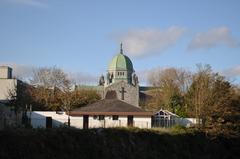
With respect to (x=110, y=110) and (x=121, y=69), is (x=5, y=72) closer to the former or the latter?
(x=110, y=110)

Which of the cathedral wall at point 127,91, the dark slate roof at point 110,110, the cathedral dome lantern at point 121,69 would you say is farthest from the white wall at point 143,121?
the cathedral dome lantern at point 121,69

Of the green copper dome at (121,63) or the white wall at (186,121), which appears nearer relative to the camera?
the white wall at (186,121)

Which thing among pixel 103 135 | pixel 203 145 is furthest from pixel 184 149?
pixel 103 135

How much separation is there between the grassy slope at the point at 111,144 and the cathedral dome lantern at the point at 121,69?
85.4 m

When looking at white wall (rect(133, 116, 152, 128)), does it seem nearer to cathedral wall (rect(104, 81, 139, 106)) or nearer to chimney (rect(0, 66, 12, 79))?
chimney (rect(0, 66, 12, 79))

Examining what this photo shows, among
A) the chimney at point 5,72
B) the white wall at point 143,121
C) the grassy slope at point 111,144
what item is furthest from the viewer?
the chimney at point 5,72

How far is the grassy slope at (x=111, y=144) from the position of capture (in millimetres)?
22297

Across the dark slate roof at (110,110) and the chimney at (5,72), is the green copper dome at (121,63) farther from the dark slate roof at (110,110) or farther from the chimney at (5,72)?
the dark slate roof at (110,110)

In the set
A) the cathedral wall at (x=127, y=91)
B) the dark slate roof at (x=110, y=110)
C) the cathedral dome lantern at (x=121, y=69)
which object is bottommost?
the dark slate roof at (x=110, y=110)

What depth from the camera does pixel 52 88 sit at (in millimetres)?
72688

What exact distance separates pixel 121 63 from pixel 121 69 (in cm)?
185

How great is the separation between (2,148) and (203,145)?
1015 inches

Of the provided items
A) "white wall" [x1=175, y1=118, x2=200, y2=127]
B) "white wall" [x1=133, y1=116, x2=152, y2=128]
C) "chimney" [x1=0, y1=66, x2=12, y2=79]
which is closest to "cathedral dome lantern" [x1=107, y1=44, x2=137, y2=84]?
"chimney" [x1=0, y1=66, x2=12, y2=79]

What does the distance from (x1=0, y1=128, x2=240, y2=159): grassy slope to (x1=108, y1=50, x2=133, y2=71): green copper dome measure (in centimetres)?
8584
